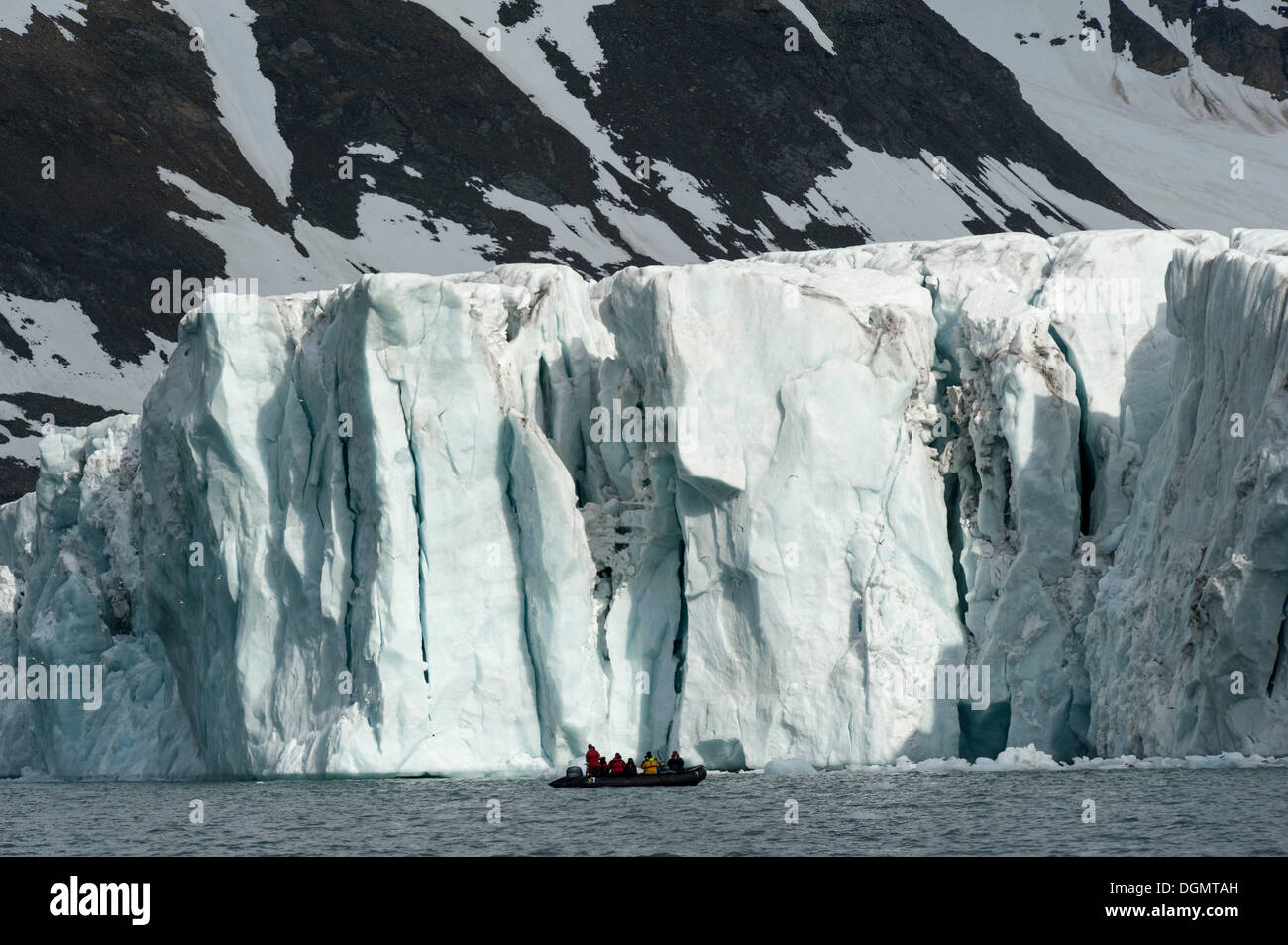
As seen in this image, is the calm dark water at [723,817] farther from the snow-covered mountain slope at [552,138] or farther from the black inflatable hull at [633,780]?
the snow-covered mountain slope at [552,138]

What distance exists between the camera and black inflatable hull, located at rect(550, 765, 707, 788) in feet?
85.1

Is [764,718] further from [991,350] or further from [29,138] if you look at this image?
[29,138]

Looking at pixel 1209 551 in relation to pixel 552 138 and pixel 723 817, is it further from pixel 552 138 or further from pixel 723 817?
pixel 552 138

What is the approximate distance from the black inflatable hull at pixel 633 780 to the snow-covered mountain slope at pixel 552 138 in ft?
153

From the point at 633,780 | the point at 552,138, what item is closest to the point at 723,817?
the point at 633,780

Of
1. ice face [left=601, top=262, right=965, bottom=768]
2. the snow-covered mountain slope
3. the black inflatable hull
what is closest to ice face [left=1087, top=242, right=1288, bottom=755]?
ice face [left=601, top=262, right=965, bottom=768]

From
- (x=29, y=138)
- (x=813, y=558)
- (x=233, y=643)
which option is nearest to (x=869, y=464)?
(x=813, y=558)

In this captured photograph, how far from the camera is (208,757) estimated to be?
31391 mm

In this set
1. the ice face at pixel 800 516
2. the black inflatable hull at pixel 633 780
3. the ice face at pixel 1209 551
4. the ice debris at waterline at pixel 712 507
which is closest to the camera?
the ice face at pixel 1209 551

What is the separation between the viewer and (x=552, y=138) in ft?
319

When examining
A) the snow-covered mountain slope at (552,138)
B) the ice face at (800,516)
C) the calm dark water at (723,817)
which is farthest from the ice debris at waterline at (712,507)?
the snow-covered mountain slope at (552,138)

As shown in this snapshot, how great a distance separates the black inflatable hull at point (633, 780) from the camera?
25.9 m

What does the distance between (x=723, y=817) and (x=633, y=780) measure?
447 cm

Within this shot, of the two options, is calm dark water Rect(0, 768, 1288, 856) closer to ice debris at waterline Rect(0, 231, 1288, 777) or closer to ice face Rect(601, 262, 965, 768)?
ice face Rect(601, 262, 965, 768)
